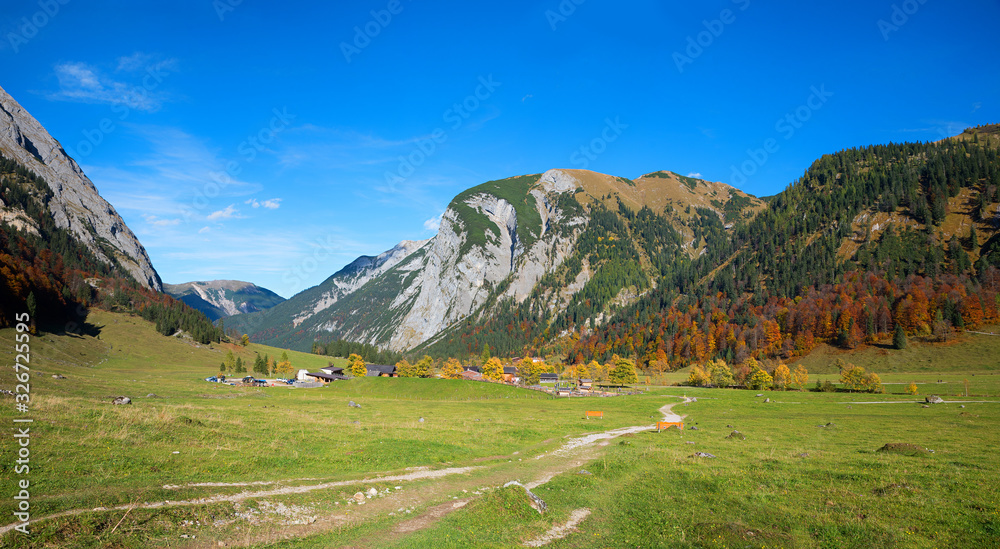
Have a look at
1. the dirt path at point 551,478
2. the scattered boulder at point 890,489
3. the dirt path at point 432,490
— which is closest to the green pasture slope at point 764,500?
the scattered boulder at point 890,489

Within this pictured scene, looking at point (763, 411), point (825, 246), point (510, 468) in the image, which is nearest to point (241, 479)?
point (510, 468)

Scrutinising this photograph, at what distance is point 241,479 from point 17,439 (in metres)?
8.82

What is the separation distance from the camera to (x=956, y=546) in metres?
12.8

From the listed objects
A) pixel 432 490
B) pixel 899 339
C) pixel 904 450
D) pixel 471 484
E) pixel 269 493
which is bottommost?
pixel 904 450

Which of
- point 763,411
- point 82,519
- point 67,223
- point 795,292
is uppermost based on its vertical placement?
point 67,223

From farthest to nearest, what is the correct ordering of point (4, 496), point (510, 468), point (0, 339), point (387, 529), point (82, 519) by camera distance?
point (0, 339) < point (510, 468) < point (387, 529) < point (4, 496) < point (82, 519)

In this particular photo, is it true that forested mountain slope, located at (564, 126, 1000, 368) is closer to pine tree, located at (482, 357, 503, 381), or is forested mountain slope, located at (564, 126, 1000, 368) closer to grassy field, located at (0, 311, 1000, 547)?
pine tree, located at (482, 357, 503, 381)

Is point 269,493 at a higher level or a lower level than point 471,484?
higher

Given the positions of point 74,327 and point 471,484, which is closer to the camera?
point 471,484

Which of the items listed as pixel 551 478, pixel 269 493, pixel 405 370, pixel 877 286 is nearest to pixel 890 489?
pixel 551 478

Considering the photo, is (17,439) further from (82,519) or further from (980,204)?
(980,204)

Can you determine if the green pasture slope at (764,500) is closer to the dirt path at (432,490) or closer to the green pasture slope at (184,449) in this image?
the dirt path at (432,490)

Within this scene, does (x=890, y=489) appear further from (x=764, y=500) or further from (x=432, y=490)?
(x=432, y=490)

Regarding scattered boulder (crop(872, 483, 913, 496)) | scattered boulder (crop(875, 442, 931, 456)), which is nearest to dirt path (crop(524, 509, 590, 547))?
scattered boulder (crop(872, 483, 913, 496))
